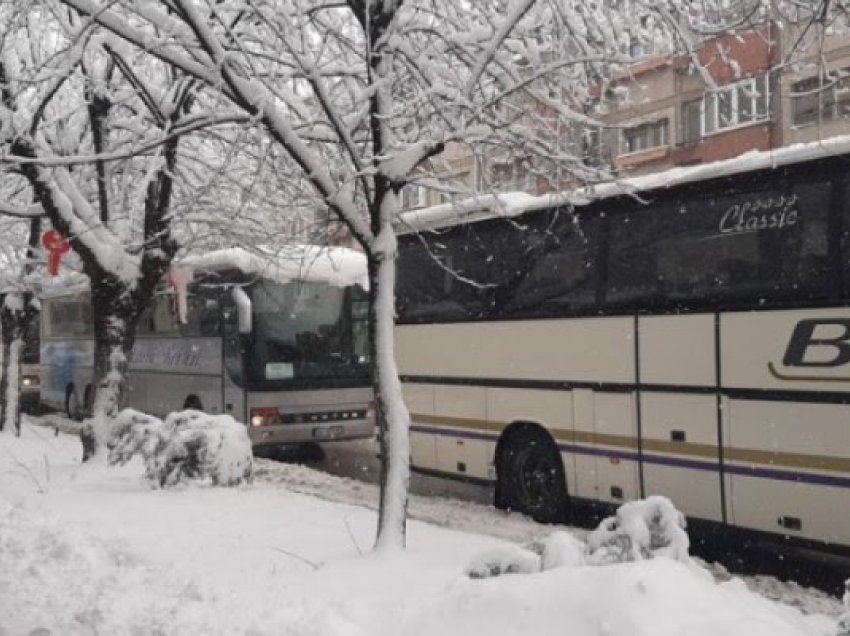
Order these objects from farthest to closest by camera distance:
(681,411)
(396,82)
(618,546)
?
(681,411) < (396,82) < (618,546)

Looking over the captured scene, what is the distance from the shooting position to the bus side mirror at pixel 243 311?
15133 millimetres

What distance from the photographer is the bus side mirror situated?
1513cm

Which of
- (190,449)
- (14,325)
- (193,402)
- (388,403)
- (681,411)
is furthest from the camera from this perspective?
(14,325)

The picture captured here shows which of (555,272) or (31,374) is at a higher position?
(555,272)

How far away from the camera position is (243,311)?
15156 mm

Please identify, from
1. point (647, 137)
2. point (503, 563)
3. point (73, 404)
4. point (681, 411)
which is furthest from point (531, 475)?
point (647, 137)

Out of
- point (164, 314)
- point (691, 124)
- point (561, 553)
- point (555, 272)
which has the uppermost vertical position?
point (691, 124)

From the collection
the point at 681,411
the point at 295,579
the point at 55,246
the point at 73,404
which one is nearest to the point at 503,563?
the point at 295,579

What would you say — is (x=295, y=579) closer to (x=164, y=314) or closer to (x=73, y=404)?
(x=164, y=314)

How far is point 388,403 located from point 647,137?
96.7 feet

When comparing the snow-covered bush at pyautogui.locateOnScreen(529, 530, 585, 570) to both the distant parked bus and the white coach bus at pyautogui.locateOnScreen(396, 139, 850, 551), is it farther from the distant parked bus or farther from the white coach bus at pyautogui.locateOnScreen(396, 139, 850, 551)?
the distant parked bus

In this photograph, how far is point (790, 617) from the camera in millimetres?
4309

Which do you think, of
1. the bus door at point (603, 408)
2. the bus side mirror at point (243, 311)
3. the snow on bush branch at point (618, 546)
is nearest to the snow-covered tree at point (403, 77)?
the bus door at point (603, 408)

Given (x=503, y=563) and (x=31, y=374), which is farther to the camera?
(x=31, y=374)
